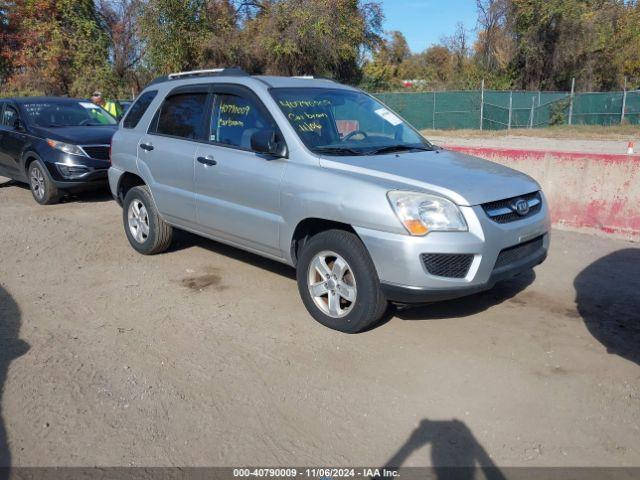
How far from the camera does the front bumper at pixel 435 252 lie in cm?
377

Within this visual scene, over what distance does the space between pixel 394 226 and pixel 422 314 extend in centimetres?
120

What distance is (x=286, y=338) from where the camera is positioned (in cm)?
428

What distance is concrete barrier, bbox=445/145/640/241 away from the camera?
6605 millimetres

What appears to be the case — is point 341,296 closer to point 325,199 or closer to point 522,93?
point 325,199

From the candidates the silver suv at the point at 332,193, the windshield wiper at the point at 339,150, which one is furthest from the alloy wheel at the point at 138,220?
the windshield wiper at the point at 339,150

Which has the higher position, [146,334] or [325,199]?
[325,199]

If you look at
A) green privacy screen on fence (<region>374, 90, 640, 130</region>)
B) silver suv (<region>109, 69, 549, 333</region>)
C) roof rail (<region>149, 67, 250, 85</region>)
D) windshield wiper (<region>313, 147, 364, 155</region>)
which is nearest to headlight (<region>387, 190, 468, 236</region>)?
silver suv (<region>109, 69, 549, 333</region>)

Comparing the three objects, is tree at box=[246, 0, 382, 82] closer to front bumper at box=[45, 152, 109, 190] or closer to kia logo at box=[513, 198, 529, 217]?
front bumper at box=[45, 152, 109, 190]

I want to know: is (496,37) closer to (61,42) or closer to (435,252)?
(61,42)

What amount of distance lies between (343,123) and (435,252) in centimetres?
174

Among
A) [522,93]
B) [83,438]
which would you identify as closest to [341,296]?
[83,438]

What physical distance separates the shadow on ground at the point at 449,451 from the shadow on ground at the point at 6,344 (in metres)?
1.98

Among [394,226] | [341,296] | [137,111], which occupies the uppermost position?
[137,111]

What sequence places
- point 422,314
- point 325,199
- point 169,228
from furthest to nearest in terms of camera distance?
point 169,228 < point 422,314 < point 325,199
